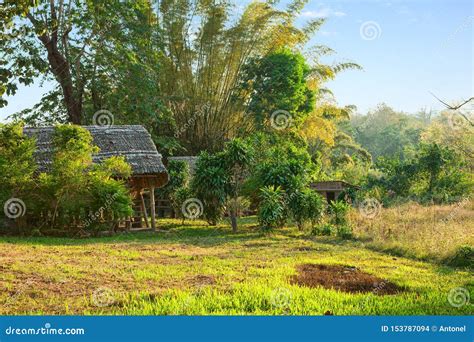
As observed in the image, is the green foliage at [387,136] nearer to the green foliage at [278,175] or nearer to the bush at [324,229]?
the green foliage at [278,175]

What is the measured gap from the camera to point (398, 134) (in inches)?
2258

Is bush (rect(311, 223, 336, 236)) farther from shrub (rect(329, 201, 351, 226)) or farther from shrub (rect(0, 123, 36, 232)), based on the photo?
shrub (rect(0, 123, 36, 232))

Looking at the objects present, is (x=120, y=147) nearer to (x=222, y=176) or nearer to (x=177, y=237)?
(x=222, y=176)

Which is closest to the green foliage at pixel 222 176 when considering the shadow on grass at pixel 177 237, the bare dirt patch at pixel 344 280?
the shadow on grass at pixel 177 237

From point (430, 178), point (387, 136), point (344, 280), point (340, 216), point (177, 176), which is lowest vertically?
point (344, 280)

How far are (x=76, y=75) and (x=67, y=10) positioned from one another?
2.53m

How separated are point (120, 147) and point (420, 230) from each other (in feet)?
32.5

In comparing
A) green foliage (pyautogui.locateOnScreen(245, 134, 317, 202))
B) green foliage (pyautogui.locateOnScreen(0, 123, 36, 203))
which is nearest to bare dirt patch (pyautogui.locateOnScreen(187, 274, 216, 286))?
green foliage (pyautogui.locateOnScreen(245, 134, 317, 202))

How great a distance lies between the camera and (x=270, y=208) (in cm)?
1452

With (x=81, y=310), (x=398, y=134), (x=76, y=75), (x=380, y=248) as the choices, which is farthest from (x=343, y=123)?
(x=81, y=310)

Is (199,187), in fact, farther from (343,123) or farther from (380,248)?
(343,123)

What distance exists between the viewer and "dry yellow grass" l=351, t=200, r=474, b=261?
1049 cm

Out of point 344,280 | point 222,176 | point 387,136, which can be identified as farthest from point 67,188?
point 387,136

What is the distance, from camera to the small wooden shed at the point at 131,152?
16.5 metres
